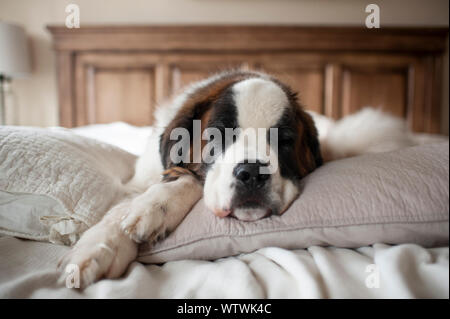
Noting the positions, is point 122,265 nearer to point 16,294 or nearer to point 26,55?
point 16,294

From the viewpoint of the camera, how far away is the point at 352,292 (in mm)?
515

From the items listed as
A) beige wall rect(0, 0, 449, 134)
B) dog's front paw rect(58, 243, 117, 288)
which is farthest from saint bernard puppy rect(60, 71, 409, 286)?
beige wall rect(0, 0, 449, 134)

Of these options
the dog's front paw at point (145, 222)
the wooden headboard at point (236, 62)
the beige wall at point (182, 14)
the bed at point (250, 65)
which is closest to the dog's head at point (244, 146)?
the dog's front paw at point (145, 222)

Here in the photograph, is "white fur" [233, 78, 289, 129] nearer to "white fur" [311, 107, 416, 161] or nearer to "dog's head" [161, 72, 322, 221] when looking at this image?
"dog's head" [161, 72, 322, 221]

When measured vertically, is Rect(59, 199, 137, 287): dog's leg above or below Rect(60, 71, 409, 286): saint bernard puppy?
below

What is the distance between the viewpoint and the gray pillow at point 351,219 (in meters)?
0.64

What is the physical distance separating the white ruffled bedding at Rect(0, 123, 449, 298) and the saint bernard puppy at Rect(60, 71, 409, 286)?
0.07m

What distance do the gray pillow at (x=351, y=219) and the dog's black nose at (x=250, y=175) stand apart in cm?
10

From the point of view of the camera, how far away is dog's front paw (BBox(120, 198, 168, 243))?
0.69m

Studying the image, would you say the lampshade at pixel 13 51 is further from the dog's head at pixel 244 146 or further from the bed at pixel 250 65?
the dog's head at pixel 244 146

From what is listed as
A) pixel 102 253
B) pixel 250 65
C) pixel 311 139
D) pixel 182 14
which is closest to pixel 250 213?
pixel 102 253

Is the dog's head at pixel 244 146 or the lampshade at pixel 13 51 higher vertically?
the lampshade at pixel 13 51
